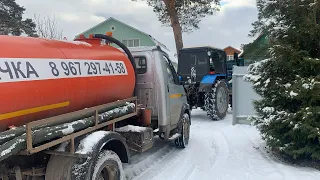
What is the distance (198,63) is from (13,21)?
1497 cm

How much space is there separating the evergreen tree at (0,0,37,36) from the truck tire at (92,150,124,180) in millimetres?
17558

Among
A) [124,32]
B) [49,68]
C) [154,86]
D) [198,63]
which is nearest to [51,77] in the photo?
[49,68]

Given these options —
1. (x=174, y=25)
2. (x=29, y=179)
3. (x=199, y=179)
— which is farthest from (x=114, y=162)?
(x=174, y=25)

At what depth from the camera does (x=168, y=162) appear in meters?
6.20

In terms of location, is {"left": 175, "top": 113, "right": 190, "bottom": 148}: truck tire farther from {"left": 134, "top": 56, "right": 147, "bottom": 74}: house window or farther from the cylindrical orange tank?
the cylindrical orange tank

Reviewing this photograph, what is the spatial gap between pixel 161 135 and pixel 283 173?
94.5 inches

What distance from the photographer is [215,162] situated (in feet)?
20.0

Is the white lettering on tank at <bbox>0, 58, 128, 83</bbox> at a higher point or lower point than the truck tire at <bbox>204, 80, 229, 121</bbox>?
higher

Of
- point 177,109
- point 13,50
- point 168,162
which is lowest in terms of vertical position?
point 168,162

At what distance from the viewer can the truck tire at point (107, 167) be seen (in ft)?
12.6

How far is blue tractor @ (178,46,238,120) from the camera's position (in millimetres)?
11009

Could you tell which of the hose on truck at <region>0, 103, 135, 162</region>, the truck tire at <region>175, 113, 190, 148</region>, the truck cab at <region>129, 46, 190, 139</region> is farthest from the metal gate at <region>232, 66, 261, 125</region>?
the hose on truck at <region>0, 103, 135, 162</region>

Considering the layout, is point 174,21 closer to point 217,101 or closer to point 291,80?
point 217,101

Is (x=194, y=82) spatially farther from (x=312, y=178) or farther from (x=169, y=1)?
(x=169, y=1)
